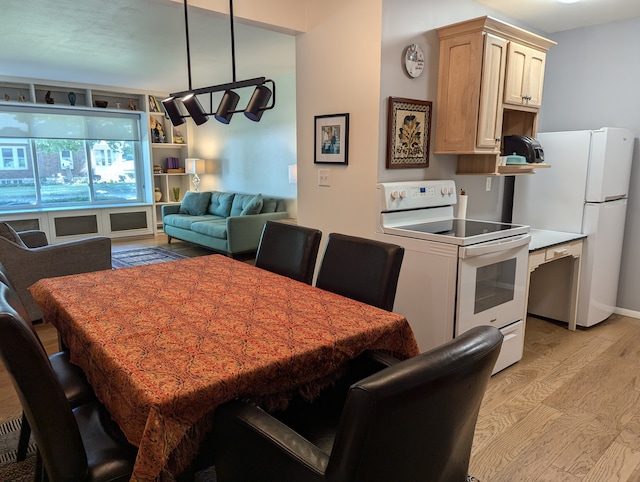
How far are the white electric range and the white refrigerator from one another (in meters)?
0.97

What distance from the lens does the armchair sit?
3230 millimetres

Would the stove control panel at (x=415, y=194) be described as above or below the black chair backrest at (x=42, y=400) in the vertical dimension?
above

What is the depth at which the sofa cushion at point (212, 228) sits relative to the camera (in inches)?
223

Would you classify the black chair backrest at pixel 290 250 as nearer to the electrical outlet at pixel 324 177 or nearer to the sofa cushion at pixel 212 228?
the electrical outlet at pixel 324 177

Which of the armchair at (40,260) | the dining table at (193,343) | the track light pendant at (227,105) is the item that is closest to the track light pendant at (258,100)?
the track light pendant at (227,105)

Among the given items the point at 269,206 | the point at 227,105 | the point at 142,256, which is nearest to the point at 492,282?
the point at 227,105

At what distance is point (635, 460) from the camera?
1978 millimetres

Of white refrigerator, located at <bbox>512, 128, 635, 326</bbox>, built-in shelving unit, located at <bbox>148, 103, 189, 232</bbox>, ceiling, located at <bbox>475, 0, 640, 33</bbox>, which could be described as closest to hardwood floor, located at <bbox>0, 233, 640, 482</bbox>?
white refrigerator, located at <bbox>512, 128, 635, 326</bbox>

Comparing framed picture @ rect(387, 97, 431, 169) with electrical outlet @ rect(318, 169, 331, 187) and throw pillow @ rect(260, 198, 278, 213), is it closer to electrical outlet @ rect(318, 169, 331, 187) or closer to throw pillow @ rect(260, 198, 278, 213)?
electrical outlet @ rect(318, 169, 331, 187)

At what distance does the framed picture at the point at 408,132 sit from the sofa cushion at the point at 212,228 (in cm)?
332

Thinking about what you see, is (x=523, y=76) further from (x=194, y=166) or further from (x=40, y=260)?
(x=194, y=166)

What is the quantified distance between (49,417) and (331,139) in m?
2.31

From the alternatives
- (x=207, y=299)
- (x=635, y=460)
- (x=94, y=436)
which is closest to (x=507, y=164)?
(x=635, y=460)

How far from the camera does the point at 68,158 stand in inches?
275
